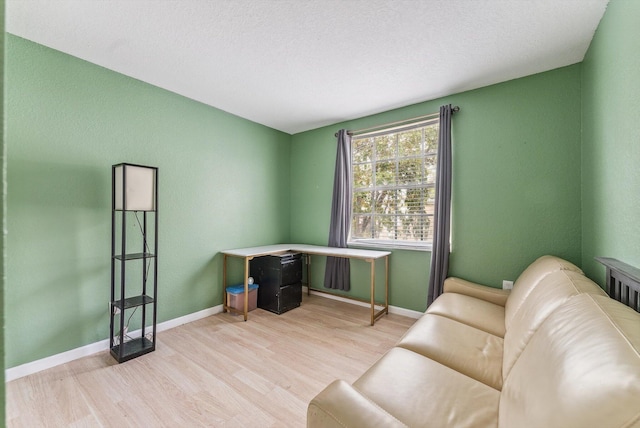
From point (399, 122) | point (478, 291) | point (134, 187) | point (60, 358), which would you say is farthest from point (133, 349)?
point (399, 122)

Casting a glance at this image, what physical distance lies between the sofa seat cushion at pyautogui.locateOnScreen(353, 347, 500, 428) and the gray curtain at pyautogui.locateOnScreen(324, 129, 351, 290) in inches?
84.3

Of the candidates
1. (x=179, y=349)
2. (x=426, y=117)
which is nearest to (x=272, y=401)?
(x=179, y=349)

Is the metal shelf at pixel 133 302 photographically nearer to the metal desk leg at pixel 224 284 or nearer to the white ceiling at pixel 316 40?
the metal desk leg at pixel 224 284

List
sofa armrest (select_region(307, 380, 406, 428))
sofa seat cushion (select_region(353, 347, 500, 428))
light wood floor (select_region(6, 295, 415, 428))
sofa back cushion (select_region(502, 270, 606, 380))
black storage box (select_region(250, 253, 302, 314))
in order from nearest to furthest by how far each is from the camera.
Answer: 1. sofa armrest (select_region(307, 380, 406, 428))
2. sofa seat cushion (select_region(353, 347, 500, 428))
3. sofa back cushion (select_region(502, 270, 606, 380))
4. light wood floor (select_region(6, 295, 415, 428))
5. black storage box (select_region(250, 253, 302, 314))

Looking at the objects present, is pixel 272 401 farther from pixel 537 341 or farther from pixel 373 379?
pixel 537 341

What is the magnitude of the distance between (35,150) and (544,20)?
3752mm

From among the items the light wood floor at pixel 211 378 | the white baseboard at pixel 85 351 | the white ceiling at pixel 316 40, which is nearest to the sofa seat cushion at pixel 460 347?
the light wood floor at pixel 211 378

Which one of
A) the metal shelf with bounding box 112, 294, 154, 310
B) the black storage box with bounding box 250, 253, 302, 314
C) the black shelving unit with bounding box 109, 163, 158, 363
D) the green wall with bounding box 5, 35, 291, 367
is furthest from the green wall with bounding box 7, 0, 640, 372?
the black storage box with bounding box 250, 253, 302, 314

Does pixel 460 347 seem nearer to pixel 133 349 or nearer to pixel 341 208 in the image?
pixel 341 208

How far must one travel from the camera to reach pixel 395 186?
3234 mm

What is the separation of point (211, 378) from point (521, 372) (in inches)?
75.1

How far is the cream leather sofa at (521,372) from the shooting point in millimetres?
607

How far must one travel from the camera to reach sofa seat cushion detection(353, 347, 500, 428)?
0.99 metres

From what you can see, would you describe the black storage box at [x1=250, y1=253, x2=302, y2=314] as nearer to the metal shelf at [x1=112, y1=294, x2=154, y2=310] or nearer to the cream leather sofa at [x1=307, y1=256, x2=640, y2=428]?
the metal shelf at [x1=112, y1=294, x2=154, y2=310]
